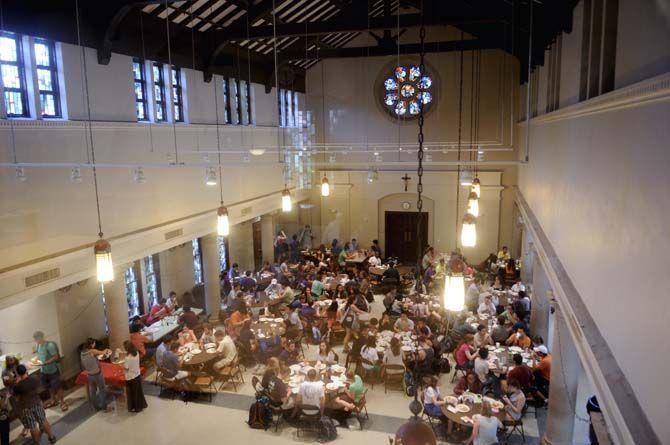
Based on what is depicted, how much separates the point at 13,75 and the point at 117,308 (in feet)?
15.9

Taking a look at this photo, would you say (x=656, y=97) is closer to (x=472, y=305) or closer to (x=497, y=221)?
(x=472, y=305)

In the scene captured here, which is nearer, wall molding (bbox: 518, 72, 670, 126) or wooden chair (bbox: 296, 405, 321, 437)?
wall molding (bbox: 518, 72, 670, 126)

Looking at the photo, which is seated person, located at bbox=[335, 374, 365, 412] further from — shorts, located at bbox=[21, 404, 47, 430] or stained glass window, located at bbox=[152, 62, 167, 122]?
stained glass window, located at bbox=[152, 62, 167, 122]

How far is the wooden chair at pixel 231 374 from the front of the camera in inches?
408

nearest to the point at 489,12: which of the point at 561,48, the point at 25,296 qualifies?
the point at 561,48

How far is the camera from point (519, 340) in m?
10.3

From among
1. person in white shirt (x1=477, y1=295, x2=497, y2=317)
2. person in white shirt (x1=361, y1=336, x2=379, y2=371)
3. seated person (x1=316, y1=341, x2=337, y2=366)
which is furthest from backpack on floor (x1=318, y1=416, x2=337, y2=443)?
person in white shirt (x1=477, y1=295, x2=497, y2=317)

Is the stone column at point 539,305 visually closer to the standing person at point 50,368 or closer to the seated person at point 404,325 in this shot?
the seated person at point 404,325

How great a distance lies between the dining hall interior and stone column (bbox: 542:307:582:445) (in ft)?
0.14

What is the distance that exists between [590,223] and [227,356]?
7.81 metres

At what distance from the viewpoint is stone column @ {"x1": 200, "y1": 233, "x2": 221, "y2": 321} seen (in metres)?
13.9

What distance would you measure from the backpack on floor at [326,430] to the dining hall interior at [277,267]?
24 millimetres

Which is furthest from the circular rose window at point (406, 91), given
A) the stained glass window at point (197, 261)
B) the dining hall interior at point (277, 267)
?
the stained glass window at point (197, 261)

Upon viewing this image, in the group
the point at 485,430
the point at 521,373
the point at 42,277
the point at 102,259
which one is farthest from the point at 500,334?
the point at 42,277
